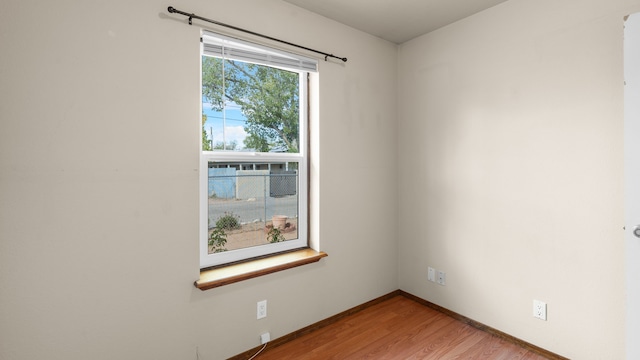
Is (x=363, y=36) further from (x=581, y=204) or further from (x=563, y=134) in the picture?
(x=581, y=204)

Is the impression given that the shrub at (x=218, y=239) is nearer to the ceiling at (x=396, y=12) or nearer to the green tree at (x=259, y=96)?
the green tree at (x=259, y=96)

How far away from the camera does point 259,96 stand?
2273mm

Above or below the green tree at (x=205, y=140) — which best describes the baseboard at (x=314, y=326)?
below

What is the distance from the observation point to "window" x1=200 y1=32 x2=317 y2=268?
2043 millimetres

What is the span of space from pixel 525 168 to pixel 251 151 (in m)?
2.00

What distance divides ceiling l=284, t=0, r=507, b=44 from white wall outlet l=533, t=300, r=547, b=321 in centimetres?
222

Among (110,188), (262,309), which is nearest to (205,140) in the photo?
(110,188)

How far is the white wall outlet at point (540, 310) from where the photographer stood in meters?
2.09

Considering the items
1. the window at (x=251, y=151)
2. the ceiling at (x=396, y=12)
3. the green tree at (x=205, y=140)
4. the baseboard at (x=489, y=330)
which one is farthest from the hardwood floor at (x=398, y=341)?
the ceiling at (x=396, y=12)

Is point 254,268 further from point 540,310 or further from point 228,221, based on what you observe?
point 540,310

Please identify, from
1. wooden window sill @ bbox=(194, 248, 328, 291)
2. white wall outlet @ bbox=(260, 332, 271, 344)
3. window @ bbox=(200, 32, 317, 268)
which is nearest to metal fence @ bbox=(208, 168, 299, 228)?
window @ bbox=(200, 32, 317, 268)

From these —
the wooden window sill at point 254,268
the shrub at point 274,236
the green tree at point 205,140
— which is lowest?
the wooden window sill at point 254,268

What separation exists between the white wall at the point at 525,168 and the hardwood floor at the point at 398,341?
0.17 m

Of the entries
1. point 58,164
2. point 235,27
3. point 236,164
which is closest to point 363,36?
point 235,27
